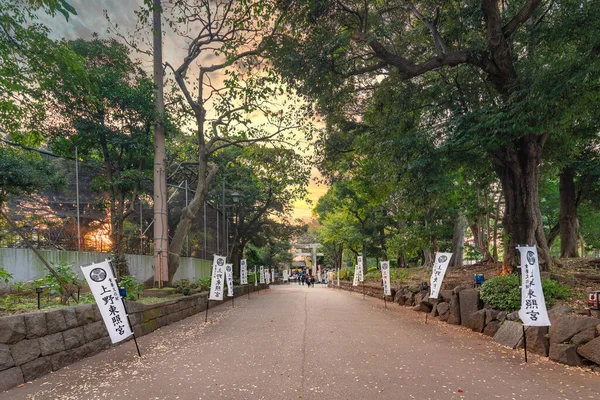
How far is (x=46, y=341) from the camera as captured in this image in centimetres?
485

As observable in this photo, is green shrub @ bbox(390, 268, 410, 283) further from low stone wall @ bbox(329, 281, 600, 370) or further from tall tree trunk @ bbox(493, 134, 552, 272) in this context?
tall tree trunk @ bbox(493, 134, 552, 272)

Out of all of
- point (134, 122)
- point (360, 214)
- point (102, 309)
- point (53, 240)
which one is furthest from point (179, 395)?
point (360, 214)

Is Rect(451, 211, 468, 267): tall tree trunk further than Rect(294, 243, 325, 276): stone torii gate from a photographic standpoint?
No

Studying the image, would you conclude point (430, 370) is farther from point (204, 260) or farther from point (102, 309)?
point (204, 260)

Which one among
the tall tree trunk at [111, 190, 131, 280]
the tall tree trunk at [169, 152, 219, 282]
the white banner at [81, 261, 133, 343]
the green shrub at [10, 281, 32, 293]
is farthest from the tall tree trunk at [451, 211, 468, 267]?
the green shrub at [10, 281, 32, 293]

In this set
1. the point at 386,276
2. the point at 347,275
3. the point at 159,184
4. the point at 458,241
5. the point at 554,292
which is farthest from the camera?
the point at 347,275

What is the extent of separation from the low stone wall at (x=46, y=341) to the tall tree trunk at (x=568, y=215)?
16360 millimetres

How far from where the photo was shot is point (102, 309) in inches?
213

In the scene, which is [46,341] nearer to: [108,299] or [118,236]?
[108,299]

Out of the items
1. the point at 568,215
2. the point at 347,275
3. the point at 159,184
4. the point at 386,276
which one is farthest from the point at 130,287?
the point at 347,275

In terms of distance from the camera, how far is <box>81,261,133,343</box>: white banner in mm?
5387

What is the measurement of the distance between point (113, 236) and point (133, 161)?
347 cm

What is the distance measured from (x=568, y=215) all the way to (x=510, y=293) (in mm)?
10300

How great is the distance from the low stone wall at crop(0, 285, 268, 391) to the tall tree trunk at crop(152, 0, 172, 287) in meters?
4.77
